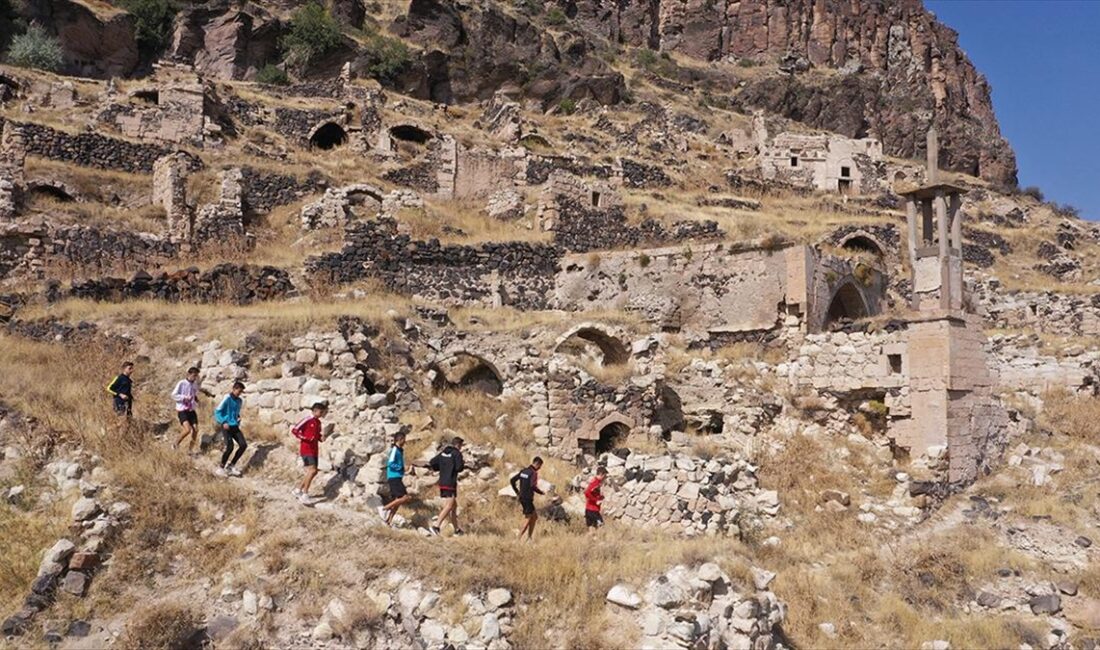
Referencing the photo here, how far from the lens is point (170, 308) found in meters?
13.9

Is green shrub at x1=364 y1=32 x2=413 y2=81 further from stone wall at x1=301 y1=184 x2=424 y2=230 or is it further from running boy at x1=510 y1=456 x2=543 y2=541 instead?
running boy at x1=510 y1=456 x2=543 y2=541

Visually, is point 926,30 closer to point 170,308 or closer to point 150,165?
point 150,165

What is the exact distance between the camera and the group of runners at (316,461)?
9.28 meters

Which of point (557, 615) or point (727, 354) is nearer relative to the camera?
point (557, 615)

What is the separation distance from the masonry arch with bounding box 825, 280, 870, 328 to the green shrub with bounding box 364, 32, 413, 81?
3344 centimetres

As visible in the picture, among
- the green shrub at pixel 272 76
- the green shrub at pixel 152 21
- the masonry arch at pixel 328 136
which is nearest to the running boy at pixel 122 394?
the masonry arch at pixel 328 136

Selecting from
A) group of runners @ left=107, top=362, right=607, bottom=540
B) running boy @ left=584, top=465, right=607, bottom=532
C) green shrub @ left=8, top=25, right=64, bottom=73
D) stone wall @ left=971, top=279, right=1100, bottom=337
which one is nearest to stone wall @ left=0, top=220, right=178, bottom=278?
group of runners @ left=107, top=362, right=607, bottom=540

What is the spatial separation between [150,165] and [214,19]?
983 inches

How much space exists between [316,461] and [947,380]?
32.5 ft

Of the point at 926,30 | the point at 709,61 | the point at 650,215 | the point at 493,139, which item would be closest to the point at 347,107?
the point at 493,139

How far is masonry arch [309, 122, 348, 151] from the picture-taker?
31281mm

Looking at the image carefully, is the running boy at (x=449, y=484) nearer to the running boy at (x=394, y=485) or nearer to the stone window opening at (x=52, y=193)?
the running boy at (x=394, y=485)

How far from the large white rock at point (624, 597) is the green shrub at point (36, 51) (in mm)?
38356

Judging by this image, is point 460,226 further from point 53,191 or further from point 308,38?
point 308,38
